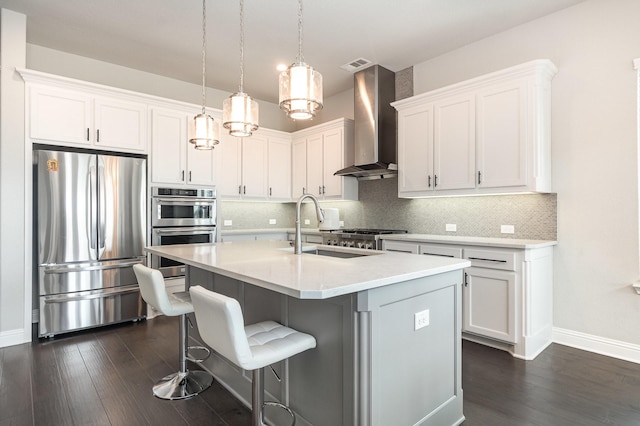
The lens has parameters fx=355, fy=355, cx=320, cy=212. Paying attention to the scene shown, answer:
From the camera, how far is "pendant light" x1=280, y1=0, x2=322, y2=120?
2006 mm

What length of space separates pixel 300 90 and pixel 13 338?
3545 mm

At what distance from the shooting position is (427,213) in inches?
173

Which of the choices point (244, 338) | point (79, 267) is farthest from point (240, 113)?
point (79, 267)

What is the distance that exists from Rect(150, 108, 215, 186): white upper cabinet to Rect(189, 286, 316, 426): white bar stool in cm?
301

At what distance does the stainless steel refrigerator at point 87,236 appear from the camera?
343 cm

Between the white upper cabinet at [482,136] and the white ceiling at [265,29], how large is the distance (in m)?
0.61

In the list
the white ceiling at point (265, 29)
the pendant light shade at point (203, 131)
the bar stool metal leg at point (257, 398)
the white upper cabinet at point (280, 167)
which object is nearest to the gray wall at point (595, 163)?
the white ceiling at point (265, 29)

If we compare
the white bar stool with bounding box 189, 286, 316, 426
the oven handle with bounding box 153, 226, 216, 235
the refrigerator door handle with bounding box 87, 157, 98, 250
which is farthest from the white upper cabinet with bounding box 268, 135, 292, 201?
the white bar stool with bounding box 189, 286, 316, 426

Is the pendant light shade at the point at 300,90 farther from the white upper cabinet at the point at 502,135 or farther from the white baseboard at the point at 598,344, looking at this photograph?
the white baseboard at the point at 598,344

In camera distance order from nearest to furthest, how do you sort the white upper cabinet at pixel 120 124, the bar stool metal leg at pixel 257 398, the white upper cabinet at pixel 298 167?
1. the bar stool metal leg at pixel 257 398
2. the white upper cabinet at pixel 120 124
3. the white upper cabinet at pixel 298 167

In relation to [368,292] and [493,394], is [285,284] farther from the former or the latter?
[493,394]

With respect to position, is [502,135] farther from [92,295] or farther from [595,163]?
[92,295]

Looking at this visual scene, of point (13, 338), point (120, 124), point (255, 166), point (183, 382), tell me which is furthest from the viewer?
point (255, 166)

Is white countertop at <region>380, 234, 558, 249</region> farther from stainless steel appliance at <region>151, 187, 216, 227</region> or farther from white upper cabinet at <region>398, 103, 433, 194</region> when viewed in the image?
stainless steel appliance at <region>151, 187, 216, 227</region>
